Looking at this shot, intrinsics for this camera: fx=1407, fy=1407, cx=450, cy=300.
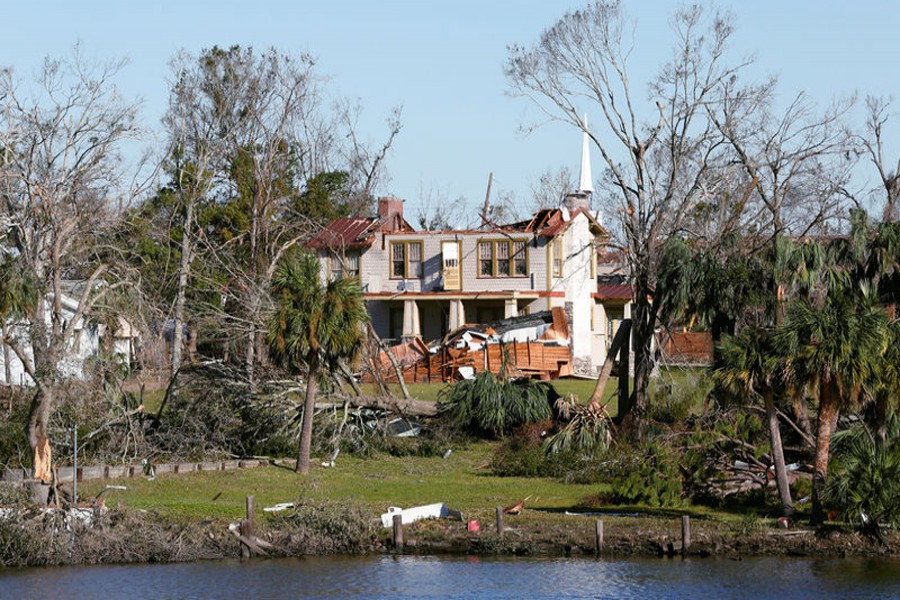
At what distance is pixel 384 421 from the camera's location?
40344 mm

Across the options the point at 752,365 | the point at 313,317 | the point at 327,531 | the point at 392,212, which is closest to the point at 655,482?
the point at 752,365

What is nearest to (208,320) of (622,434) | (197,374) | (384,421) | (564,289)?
(197,374)

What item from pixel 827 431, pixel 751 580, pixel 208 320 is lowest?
pixel 751 580

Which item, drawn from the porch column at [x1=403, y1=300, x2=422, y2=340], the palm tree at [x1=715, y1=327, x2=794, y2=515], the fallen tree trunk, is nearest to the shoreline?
the palm tree at [x1=715, y1=327, x2=794, y2=515]

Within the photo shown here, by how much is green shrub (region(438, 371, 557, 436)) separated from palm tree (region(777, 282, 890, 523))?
45.5 feet

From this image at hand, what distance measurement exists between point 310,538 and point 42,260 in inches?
510

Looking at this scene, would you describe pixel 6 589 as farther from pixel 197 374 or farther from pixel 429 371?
pixel 429 371

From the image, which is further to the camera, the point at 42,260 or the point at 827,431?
the point at 42,260

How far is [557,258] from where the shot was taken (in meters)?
61.8

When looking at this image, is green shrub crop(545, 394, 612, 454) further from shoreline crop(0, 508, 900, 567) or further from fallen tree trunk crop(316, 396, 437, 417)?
shoreline crop(0, 508, 900, 567)

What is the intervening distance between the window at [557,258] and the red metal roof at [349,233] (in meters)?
8.13

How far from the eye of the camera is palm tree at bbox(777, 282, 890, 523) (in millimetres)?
25594

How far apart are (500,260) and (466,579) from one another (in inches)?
1465

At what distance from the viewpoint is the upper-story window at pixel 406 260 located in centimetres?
6250
